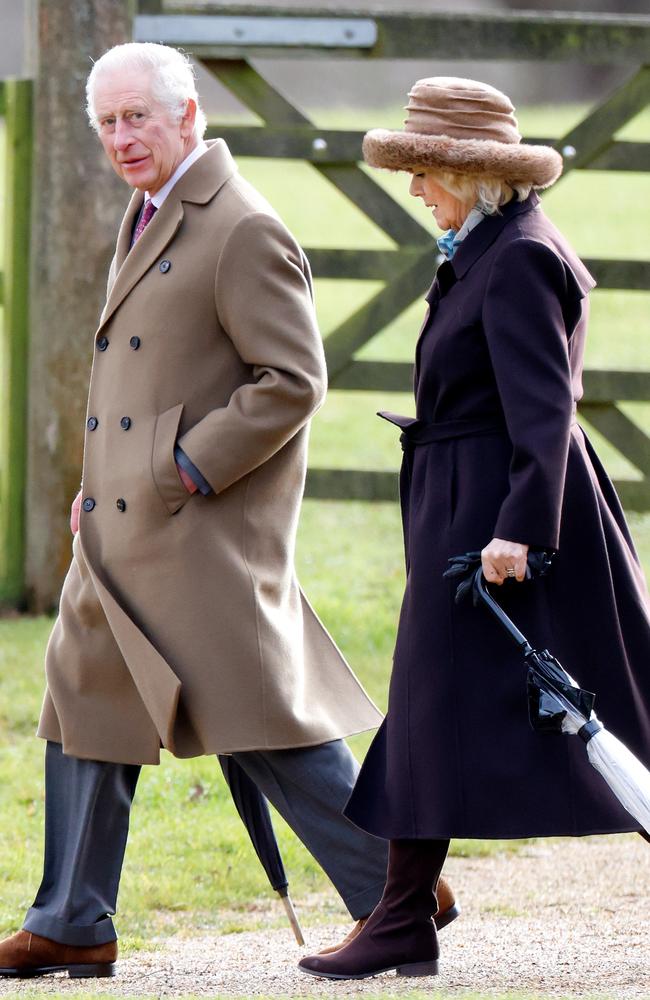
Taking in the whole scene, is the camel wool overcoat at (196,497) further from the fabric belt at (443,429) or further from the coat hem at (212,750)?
the fabric belt at (443,429)

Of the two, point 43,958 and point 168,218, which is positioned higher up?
point 168,218

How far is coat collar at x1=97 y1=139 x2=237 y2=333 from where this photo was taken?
370 centimetres

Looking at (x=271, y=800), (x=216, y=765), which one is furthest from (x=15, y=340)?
(x=271, y=800)

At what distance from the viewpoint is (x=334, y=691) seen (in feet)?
12.6

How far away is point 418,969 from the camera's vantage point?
3572mm

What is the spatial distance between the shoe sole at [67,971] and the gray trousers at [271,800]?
6 cm

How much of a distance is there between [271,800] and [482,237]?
1.25 meters

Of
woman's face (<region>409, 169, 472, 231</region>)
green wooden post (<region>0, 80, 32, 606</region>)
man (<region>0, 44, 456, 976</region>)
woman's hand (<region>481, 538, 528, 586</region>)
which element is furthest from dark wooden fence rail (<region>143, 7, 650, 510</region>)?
woman's hand (<region>481, 538, 528, 586</region>)

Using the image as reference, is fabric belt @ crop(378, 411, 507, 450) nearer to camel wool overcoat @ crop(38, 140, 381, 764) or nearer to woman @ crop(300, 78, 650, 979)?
woman @ crop(300, 78, 650, 979)

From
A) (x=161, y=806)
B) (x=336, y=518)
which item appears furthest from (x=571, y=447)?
(x=336, y=518)

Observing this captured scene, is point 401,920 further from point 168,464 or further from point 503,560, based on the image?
point 168,464

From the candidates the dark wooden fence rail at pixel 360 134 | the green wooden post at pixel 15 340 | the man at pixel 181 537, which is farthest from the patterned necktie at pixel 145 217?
the green wooden post at pixel 15 340

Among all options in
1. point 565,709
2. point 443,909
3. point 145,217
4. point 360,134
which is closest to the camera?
point 565,709

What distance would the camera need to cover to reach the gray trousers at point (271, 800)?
370cm
